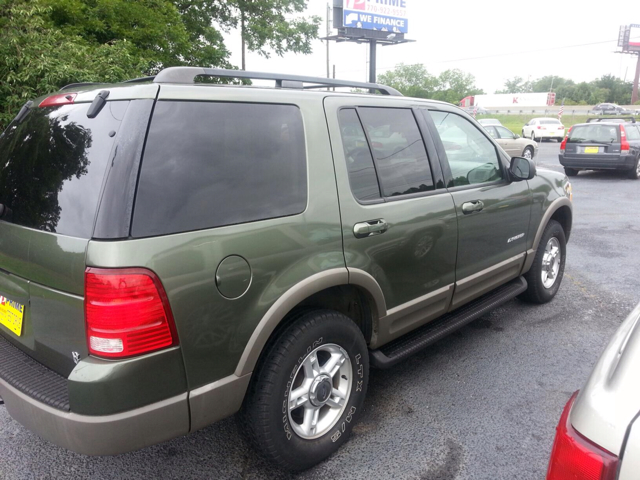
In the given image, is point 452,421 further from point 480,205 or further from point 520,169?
point 520,169

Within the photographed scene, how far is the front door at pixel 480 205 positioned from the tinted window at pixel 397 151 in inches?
8.4

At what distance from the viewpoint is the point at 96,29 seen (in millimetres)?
11109

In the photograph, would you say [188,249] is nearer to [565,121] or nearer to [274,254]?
[274,254]

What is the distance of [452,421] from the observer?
297cm

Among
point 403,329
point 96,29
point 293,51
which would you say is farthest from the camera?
point 293,51

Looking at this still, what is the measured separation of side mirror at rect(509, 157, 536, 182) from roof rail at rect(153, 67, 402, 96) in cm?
114

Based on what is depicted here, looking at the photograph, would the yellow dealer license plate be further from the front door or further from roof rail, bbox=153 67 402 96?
the front door

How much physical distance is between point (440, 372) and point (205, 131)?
7.78 feet

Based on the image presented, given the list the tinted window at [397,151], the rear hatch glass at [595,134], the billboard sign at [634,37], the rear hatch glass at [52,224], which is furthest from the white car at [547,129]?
the billboard sign at [634,37]

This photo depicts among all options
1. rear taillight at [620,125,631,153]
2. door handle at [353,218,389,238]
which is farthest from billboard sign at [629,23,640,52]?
door handle at [353,218,389,238]

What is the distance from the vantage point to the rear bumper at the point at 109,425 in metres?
1.90

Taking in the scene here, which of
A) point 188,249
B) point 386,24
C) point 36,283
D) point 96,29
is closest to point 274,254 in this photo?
point 188,249

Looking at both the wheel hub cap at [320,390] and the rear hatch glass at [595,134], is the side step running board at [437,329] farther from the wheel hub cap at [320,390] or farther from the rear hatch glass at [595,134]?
the rear hatch glass at [595,134]

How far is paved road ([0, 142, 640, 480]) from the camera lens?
258 centimetres
